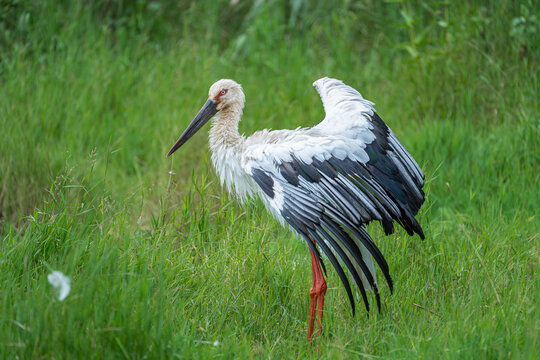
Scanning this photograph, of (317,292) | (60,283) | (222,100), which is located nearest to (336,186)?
(317,292)

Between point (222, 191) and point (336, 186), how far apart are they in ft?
3.67

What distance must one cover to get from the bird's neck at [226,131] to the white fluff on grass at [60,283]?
1302 mm

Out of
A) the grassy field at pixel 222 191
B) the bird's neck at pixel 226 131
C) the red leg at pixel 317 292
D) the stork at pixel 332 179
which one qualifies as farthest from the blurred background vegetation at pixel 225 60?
the red leg at pixel 317 292

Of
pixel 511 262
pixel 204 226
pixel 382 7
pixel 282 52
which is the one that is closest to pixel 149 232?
pixel 204 226

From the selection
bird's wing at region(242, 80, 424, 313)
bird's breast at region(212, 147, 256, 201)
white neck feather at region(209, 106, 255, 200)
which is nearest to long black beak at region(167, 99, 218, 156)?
white neck feather at region(209, 106, 255, 200)

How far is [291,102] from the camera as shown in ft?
21.3

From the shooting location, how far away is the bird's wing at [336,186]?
3.27 m

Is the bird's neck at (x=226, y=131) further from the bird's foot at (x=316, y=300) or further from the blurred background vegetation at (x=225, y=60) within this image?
the blurred background vegetation at (x=225, y=60)

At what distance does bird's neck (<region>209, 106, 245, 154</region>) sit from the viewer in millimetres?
3803

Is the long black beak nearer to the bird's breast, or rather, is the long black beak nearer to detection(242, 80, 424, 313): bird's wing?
the bird's breast

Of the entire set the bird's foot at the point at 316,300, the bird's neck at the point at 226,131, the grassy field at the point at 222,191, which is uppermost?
the bird's neck at the point at 226,131

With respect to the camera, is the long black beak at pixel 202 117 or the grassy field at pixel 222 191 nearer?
the grassy field at pixel 222 191

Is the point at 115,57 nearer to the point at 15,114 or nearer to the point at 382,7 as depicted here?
the point at 15,114

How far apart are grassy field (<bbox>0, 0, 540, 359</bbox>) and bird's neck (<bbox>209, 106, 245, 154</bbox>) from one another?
1.79 feet
